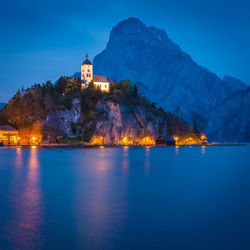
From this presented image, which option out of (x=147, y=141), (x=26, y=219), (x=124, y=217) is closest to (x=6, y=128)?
(x=147, y=141)

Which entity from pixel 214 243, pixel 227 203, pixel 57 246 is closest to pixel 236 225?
pixel 214 243

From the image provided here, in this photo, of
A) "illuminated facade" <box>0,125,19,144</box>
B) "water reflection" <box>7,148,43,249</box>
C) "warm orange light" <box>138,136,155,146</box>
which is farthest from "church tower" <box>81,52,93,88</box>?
"water reflection" <box>7,148,43,249</box>

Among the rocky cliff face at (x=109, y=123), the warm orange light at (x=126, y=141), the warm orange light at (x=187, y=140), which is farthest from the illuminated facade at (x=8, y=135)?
the warm orange light at (x=187, y=140)

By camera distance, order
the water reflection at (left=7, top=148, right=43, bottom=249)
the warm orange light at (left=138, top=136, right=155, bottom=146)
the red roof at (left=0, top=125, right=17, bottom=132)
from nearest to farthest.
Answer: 1. the water reflection at (left=7, top=148, right=43, bottom=249)
2. the red roof at (left=0, top=125, right=17, bottom=132)
3. the warm orange light at (left=138, top=136, right=155, bottom=146)

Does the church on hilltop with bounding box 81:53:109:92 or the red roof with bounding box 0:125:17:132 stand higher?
the church on hilltop with bounding box 81:53:109:92

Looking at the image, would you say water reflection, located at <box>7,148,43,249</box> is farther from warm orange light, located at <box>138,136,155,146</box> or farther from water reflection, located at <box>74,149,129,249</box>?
warm orange light, located at <box>138,136,155,146</box>

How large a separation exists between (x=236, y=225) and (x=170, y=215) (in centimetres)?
330

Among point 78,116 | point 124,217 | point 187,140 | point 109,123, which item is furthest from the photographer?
point 187,140

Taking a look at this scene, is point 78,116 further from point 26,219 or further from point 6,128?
point 26,219

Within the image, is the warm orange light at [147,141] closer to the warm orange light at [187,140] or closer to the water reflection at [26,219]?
the warm orange light at [187,140]

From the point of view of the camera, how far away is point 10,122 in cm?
10162

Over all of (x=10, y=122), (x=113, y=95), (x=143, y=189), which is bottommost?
(x=143, y=189)

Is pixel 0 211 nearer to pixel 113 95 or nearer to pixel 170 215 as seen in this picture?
pixel 170 215

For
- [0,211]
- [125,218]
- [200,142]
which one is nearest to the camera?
[125,218]
